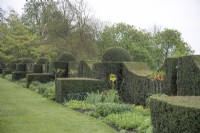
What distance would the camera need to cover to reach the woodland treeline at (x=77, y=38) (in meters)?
32.8

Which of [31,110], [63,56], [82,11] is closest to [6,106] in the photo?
[31,110]

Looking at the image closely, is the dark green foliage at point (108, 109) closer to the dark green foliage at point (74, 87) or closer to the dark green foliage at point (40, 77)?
the dark green foliage at point (74, 87)

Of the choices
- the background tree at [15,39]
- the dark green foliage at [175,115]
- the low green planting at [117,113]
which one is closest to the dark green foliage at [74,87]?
the low green planting at [117,113]

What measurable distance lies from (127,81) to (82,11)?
22221 mm

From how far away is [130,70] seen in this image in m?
13.7

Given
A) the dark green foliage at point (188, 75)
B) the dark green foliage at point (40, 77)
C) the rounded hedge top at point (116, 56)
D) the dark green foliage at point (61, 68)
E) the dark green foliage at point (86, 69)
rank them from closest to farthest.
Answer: the dark green foliage at point (188, 75), the rounded hedge top at point (116, 56), the dark green foliage at point (86, 69), the dark green foliage at point (61, 68), the dark green foliage at point (40, 77)

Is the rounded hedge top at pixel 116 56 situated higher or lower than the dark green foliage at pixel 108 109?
higher

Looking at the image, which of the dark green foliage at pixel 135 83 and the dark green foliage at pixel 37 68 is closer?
the dark green foliage at pixel 135 83

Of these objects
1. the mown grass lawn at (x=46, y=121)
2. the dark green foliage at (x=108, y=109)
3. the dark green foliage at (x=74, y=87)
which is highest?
the dark green foliage at (x=74, y=87)

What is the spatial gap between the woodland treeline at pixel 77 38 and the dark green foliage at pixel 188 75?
1844 centimetres

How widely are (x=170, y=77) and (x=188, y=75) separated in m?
1.15

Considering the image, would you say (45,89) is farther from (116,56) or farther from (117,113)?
(117,113)

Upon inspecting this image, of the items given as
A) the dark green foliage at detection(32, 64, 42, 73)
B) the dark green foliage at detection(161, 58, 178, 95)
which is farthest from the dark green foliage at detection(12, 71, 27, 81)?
the dark green foliage at detection(161, 58, 178, 95)

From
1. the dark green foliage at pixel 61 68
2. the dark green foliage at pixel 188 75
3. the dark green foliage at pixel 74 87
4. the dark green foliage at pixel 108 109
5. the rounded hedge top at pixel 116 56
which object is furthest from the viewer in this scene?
the dark green foliage at pixel 61 68
